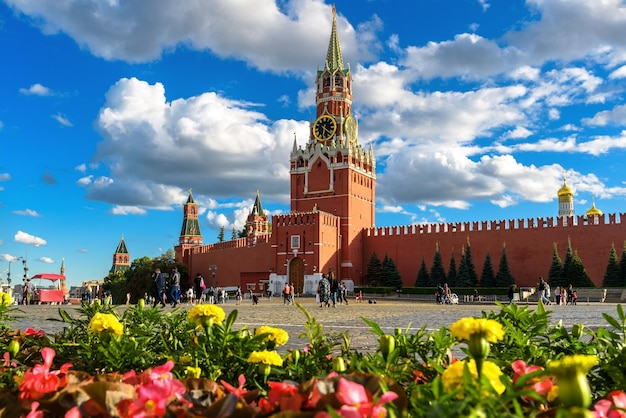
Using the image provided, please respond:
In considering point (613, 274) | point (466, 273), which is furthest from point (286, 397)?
point (466, 273)

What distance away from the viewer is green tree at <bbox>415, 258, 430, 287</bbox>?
116 feet

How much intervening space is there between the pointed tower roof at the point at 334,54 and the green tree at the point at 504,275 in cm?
1906

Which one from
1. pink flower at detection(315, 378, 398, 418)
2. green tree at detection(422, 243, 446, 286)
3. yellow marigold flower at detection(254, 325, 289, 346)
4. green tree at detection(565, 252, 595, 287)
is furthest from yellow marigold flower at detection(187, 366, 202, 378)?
green tree at detection(422, 243, 446, 286)

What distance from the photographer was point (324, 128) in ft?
136

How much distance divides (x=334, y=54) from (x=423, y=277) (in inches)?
731

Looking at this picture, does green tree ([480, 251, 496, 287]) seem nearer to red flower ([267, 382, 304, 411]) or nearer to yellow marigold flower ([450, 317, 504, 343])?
yellow marigold flower ([450, 317, 504, 343])

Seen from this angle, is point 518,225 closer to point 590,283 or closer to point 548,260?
point 548,260

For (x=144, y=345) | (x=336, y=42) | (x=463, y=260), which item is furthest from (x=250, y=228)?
(x=144, y=345)

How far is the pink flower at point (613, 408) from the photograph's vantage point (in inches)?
52.4

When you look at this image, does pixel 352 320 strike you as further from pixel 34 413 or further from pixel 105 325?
pixel 34 413

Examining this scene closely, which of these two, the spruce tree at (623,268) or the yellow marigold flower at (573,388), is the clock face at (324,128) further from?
the yellow marigold flower at (573,388)

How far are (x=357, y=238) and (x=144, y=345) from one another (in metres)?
36.4

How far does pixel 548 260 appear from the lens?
32.1m

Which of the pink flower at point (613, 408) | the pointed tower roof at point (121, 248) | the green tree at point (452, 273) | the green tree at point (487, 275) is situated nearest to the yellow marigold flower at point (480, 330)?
the pink flower at point (613, 408)
